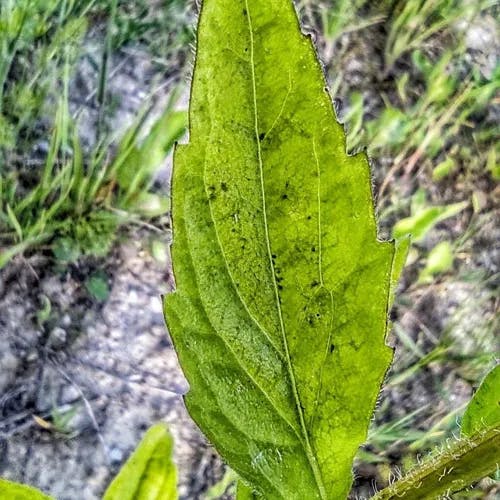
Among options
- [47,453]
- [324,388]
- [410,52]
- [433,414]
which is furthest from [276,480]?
[410,52]

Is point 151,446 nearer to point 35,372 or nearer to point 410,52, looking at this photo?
point 35,372

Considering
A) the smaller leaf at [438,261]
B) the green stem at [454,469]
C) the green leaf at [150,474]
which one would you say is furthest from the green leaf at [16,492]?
the smaller leaf at [438,261]

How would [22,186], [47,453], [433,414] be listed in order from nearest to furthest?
[47,453] < [22,186] < [433,414]

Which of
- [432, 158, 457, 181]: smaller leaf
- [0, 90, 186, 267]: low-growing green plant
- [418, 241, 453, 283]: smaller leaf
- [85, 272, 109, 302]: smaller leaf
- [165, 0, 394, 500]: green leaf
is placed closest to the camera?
[165, 0, 394, 500]: green leaf

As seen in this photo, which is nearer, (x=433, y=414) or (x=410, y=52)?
(x=433, y=414)

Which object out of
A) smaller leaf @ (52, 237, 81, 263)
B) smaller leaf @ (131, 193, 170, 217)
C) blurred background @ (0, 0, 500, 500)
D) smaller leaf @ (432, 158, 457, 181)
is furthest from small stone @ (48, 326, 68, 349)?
smaller leaf @ (432, 158, 457, 181)

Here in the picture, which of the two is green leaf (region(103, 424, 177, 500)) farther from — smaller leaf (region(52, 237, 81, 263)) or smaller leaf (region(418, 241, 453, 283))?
smaller leaf (region(418, 241, 453, 283))
